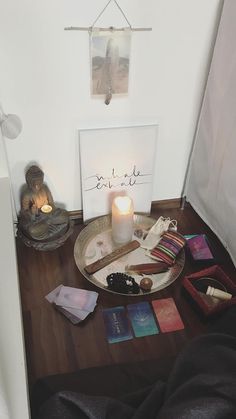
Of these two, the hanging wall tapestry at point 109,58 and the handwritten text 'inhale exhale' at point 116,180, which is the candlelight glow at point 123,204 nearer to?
the handwritten text 'inhale exhale' at point 116,180

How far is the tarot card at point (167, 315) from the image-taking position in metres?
1.09

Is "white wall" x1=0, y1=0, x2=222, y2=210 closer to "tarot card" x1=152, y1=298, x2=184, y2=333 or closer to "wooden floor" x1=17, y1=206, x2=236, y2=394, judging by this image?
"wooden floor" x1=17, y1=206, x2=236, y2=394

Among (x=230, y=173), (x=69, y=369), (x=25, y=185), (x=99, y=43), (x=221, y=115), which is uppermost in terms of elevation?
(x=99, y=43)

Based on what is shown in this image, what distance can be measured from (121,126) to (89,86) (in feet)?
0.56

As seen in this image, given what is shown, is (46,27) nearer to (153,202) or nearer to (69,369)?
(153,202)

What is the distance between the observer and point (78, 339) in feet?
3.47

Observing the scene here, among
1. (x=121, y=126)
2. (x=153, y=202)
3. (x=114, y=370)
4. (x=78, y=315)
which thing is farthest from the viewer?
(x=153, y=202)

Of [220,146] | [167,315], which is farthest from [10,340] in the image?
[220,146]

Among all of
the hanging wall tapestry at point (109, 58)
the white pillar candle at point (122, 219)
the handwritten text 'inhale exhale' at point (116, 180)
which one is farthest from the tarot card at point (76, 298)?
the hanging wall tapestry at point (109, 58)

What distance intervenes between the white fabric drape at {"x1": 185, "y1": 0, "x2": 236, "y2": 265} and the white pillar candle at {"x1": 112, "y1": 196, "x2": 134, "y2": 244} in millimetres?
270

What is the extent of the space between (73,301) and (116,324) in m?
0.14

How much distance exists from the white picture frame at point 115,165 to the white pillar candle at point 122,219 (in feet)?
0.25

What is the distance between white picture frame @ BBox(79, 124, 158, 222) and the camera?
122cm

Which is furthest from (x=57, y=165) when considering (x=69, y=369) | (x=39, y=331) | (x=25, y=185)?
(x=69, y=369)
